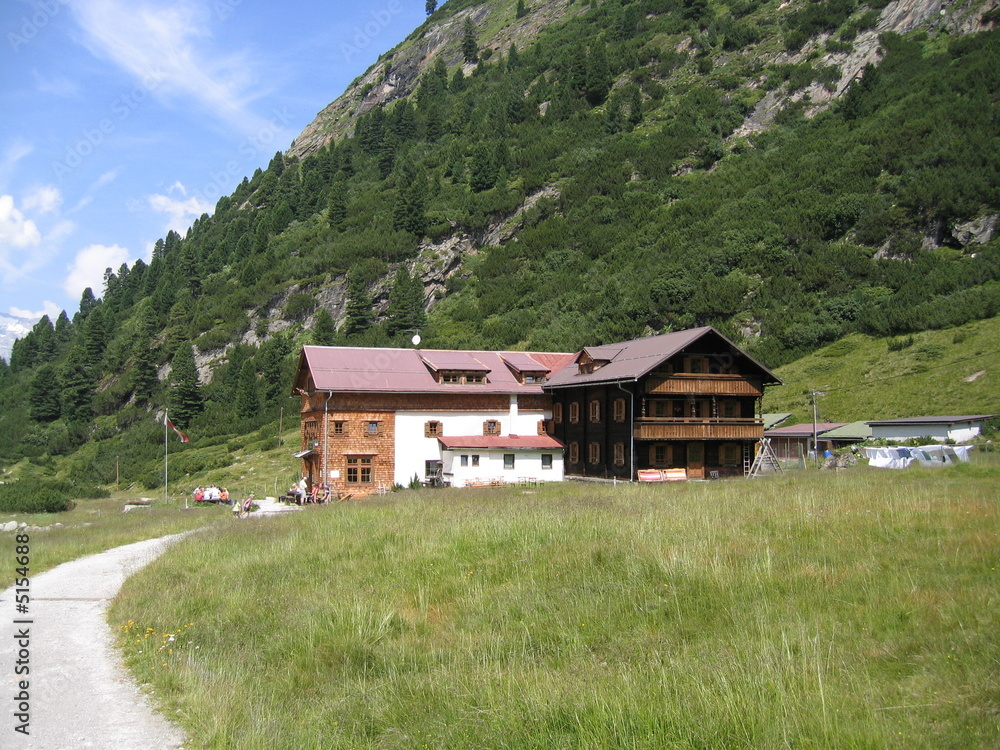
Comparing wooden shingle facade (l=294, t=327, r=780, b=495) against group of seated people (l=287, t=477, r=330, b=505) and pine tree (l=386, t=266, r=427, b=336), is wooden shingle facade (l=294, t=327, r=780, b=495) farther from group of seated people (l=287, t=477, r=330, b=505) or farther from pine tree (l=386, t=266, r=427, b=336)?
pine tree (l=386, t=266, r=427, b=336)

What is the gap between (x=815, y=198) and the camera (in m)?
78.1

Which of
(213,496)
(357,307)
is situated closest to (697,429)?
(213,496)

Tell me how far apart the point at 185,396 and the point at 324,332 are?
2030 cm

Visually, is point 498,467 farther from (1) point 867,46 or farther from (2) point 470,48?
(2) point 470,48

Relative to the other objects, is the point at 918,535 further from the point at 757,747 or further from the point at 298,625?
the point at 298,625

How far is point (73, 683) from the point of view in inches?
386

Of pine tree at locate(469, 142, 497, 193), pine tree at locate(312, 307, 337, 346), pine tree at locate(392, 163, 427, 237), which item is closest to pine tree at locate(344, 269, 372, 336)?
pine tree at locate(312, 307, 337, 346)

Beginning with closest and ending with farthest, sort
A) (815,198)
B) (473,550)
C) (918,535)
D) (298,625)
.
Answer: (298,625)
(918,535)
(473,550)
(815,198)

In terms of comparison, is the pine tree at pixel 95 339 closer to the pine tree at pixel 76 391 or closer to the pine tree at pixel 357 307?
the pine tree at pixel 76 391

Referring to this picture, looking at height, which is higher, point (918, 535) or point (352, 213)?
point (352, 213)

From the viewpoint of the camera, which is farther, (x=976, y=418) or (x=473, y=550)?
(x=976, y=418)

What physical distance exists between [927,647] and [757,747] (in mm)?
3297

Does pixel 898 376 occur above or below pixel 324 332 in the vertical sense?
below

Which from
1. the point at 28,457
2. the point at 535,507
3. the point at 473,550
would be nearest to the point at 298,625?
the point at 473,550
